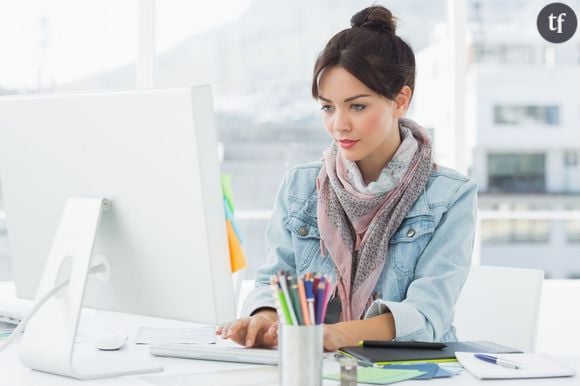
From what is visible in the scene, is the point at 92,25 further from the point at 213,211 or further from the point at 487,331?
the point at 213,211

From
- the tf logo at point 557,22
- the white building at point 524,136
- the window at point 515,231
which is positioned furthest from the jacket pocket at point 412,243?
the window at point 515,231

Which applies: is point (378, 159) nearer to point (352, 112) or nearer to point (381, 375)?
point (352, 112)

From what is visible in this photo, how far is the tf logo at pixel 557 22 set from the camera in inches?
163

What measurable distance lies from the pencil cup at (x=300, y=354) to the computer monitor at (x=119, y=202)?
16 centimetres

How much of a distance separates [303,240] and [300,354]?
809 mm

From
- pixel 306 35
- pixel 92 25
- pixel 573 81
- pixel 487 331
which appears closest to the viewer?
pixel 487 331

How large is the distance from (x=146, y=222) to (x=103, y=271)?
14 cm

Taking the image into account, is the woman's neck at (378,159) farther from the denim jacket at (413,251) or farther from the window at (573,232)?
the window at (573,232)

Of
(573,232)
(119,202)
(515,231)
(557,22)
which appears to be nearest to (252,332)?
(119,202)

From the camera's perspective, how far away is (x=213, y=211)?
144 cm

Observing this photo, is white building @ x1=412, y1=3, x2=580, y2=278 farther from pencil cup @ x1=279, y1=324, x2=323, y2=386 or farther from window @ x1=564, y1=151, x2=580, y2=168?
pencil cup @ x1=279, y1=324, x2=323, y2=386

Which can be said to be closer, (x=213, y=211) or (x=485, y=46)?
(x=213, y=211)

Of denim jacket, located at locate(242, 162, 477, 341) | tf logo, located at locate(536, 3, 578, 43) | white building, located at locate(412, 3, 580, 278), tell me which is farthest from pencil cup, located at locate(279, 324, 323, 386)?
white building, located at locate(412, 3, 580, 278)

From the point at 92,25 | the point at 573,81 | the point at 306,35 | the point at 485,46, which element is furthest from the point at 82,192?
the point at 573,81
